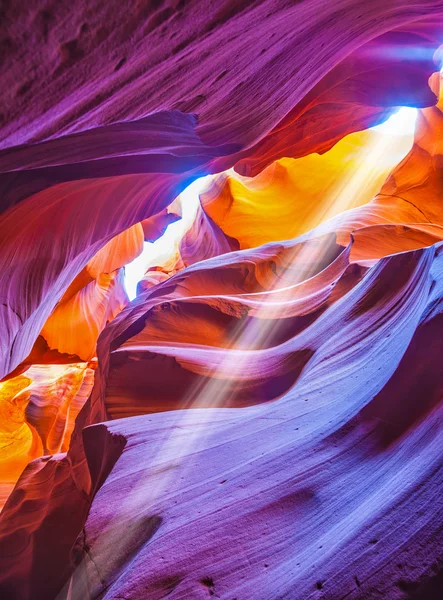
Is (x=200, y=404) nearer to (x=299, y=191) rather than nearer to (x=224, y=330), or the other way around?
(x=224, y=330)

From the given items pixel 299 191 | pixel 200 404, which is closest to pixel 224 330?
pixel 200 404

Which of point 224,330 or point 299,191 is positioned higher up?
point 299,191

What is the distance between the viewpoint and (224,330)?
19.3 ft

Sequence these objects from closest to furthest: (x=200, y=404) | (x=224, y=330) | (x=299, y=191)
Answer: (x=200, y=404) → (x=224, y=330) → (x=299, y=191)

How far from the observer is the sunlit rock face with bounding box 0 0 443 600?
1698 mm

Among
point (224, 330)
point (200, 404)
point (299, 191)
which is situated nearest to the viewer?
point (200, 404)

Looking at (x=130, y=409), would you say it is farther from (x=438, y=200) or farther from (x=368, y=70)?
(x=438, y=200)

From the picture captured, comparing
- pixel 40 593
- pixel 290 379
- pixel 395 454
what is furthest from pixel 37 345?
pixel 395 454

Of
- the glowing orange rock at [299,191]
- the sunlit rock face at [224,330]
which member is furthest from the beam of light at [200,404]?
the glowing orange rock at [299,191]

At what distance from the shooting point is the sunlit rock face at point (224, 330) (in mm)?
1698

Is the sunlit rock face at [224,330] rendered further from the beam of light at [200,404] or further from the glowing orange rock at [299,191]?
the glowing orange rock at [299,191]

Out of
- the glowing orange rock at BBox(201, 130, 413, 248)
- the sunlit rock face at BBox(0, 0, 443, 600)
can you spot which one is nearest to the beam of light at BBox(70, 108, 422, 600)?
the sunlit rock face at BBox(0, 0, 443, 600)

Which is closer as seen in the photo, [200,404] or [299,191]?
[200,404]

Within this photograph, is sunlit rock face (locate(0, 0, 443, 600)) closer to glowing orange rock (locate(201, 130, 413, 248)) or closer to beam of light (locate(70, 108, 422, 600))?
beam of light (locate(70, 108, 422, 600))
